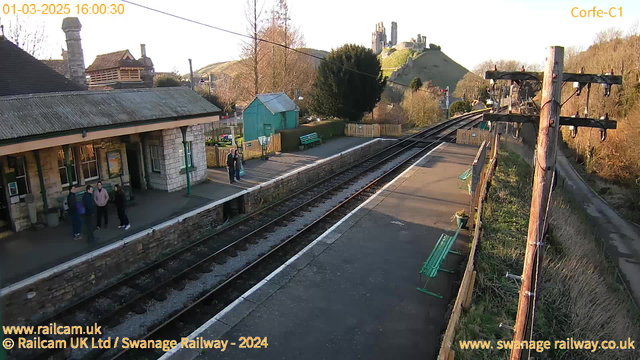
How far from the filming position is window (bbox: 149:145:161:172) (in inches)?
576

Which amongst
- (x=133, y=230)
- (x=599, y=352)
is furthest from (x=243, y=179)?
(x=599, y=352)

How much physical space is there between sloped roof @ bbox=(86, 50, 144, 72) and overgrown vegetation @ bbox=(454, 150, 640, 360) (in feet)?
63.5

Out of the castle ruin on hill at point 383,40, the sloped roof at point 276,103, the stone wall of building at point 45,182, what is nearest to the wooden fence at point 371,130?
the sloped roof at point 276,103

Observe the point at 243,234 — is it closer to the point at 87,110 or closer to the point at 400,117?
the point at 87,110

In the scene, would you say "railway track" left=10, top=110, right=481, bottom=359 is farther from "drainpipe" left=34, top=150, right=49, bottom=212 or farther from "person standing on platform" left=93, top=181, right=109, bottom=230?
"drainpipe" left=34, top=150, right=49, bottom=212

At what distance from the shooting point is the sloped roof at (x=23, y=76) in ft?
44.1

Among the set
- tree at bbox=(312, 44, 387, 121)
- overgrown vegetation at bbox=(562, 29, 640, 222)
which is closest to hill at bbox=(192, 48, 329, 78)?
tree at bbox=(312, 44, 387, 121)

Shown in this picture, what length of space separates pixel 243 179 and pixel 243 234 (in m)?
4.46

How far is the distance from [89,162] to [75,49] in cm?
622

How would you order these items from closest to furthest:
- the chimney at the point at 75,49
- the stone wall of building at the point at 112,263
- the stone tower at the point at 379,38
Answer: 1. the stone wall of building at the point at 112,263
2. the chimney at the point at 75,49
3. the stone tower at the point at 379,38

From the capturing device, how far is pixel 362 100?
3328 cm

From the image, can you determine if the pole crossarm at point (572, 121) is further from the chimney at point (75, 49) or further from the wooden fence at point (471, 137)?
the wooden fence at point (471, 137)

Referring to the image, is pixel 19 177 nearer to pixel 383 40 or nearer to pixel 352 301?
pixel 352 301

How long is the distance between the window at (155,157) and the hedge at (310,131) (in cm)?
980
